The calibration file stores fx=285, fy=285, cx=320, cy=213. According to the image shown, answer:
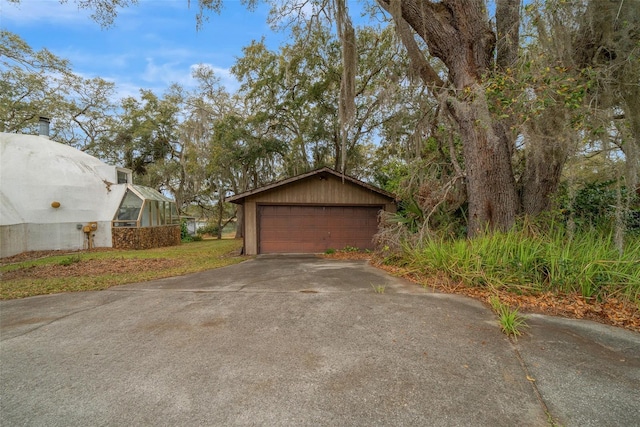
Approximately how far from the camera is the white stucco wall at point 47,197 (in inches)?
446

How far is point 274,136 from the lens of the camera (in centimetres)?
1691

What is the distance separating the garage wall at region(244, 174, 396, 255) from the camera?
10977 millimetres

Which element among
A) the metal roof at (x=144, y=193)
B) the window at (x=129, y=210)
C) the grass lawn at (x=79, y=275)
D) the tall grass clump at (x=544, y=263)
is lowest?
the grass lawn at (x=79, y=275)

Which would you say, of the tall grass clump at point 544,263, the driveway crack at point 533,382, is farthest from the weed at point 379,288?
the driveway crack at point 533,382

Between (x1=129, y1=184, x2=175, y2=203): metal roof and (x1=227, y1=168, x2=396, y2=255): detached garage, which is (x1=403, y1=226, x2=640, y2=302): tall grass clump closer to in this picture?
(x1=227, y1=168, x2=396, y2=255): detached garage

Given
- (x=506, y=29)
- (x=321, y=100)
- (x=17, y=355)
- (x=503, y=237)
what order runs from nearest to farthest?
(x=17, y=355) < (x=503, y=237) < (x=506, y=29) < (x=321, y=100)

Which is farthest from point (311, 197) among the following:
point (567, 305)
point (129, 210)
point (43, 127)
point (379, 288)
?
point (43, 127)

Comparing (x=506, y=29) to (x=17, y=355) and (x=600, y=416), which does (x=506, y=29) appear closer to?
(x=600, y=416)

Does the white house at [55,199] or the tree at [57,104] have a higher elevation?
the tree at [57,104]

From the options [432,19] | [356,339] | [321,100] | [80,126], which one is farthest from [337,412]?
[80,126]

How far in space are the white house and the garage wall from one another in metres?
6.52

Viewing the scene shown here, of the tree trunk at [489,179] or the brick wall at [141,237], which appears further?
the brick wall at [141,237]

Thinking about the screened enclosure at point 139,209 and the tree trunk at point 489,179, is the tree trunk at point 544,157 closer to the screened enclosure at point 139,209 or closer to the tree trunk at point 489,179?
the tree trunk at point 489,179

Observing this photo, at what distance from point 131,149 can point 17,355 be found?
21953 millimetres
